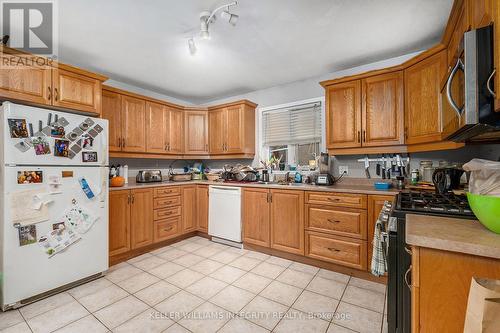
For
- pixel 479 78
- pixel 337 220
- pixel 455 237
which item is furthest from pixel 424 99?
Answer: pixel 455 237

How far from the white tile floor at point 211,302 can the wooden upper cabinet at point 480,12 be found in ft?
6.33

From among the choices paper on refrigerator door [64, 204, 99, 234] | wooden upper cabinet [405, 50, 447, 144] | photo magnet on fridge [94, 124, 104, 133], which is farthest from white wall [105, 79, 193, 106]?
wooden upper cabinet [405, 50, 447, 144]

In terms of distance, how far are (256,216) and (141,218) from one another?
1.53 meters

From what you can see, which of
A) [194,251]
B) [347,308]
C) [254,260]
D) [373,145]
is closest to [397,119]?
[373,145]

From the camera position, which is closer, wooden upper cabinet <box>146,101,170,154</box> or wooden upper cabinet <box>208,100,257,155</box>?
wooden upper cabinet <box>146,101,170,154</box>

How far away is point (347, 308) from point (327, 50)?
8.59ft

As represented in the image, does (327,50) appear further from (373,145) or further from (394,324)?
(394,324)

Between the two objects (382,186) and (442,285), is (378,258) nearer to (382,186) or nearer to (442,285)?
(442,285)

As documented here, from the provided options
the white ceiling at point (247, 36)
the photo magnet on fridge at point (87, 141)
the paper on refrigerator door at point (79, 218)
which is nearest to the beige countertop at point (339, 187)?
the paper on refrigerator door at point (79, 218)

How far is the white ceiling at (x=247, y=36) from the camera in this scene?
6.08 ft

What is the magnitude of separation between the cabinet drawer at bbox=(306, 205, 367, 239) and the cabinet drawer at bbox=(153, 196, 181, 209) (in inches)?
76.9

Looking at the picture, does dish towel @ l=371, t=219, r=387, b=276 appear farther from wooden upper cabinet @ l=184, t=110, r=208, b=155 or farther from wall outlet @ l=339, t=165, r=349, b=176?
wooden upper cabinet @ l=184, t=110, r=208, b=155

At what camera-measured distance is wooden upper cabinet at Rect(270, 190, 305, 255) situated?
8.80ft

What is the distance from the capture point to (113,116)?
9.89 ft
